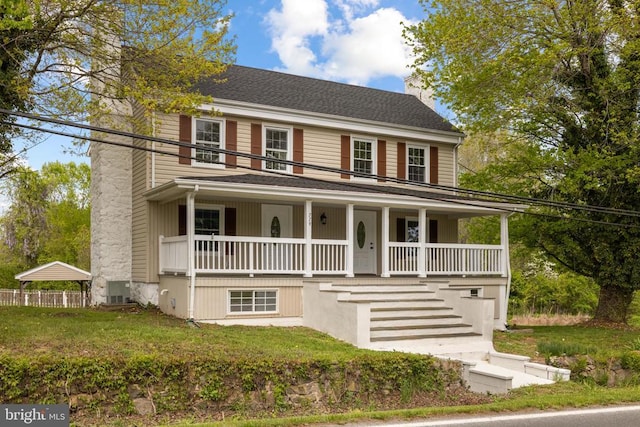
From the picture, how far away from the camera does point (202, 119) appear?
1708 cm

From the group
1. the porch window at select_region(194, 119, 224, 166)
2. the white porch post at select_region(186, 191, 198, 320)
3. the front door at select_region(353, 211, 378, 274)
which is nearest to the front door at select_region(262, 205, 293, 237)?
the porch window at select_region(194, 119, 224, 166)

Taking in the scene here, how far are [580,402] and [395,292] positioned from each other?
730 centimetres

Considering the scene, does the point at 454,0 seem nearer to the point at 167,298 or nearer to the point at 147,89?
the point at 147,89

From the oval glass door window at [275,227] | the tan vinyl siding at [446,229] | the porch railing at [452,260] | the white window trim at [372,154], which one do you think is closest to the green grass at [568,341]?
the porch railing at [452,260]

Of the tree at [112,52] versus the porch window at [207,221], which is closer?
the tree at [112,52]

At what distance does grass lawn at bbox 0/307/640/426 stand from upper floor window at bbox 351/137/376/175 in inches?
269

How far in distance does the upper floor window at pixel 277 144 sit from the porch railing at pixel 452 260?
4.35m

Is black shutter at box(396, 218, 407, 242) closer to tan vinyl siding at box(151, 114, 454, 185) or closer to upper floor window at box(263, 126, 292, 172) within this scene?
tan vinyl siding at box(151, 114, 454, 185)

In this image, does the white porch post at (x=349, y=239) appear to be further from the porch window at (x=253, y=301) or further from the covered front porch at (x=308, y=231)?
the porch window at (x=253, y=301)

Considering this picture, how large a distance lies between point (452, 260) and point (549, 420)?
10509 mm

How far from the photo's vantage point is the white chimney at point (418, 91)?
24.4 meters

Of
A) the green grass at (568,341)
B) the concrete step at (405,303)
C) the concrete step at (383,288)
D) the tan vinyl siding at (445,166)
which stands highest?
the tan vinyl siding at (445,166)

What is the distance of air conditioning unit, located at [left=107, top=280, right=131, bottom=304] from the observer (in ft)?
59.3

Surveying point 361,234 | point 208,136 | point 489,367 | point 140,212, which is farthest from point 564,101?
point 140,212
